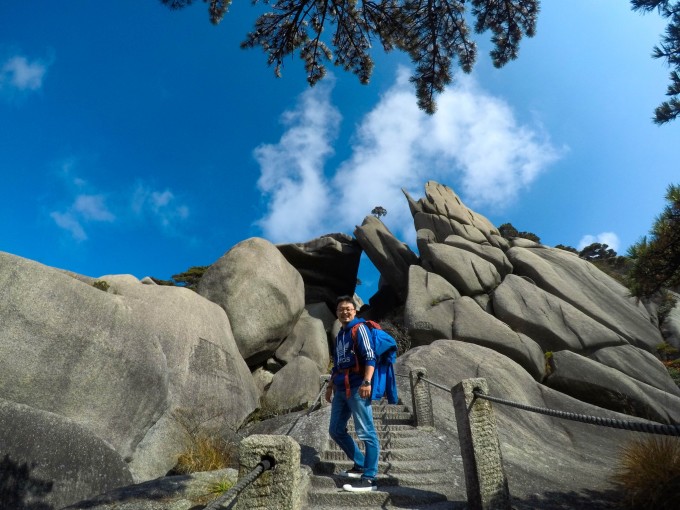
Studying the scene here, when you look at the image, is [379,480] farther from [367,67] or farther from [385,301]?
[385,301]

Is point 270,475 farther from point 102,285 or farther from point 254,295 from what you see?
point 254,295

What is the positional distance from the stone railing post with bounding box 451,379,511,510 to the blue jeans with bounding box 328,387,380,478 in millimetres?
1067

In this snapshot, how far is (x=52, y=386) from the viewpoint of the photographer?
7.34 m

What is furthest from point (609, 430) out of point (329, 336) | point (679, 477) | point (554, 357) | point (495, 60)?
point (329, 336)

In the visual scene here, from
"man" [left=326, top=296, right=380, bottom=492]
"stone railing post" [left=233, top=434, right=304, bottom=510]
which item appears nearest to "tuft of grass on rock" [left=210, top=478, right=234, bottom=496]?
"man" [left=326, top=296, right=380, bottom=492]

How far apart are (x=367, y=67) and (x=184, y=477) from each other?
6.71m

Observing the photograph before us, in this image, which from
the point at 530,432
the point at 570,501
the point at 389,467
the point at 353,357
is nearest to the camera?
the point at 353,357

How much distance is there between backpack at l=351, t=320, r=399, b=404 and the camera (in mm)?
4754

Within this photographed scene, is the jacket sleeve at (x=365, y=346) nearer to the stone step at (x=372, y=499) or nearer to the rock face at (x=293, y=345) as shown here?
the stone step at (x=372, y=499)

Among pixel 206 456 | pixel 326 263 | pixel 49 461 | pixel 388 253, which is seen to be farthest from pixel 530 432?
pixel 326 263

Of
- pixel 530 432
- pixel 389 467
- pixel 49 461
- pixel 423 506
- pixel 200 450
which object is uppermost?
pixel 530 432

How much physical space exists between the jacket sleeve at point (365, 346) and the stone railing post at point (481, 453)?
1.04 m

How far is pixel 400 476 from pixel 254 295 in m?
12.9

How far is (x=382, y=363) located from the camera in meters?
4.92
